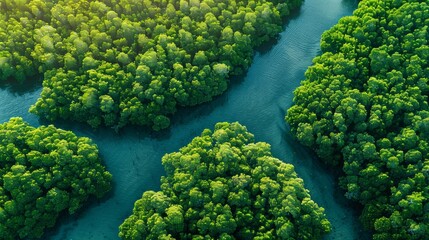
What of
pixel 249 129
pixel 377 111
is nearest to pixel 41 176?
pixel 249 129

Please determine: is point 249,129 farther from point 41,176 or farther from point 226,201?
point 41,176

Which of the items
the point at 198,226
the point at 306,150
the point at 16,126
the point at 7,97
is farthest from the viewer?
the point at 7,97

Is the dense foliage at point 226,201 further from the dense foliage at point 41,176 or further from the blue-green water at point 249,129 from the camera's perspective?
the dense foliage at point 41,176

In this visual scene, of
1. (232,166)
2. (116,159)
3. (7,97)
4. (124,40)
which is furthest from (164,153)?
(7,97)

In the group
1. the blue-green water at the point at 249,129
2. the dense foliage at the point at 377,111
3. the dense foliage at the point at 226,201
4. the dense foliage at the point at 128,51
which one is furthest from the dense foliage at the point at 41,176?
the dense foliage at the point at 377,111

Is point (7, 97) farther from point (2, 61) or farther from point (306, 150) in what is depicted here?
point (306, 150)

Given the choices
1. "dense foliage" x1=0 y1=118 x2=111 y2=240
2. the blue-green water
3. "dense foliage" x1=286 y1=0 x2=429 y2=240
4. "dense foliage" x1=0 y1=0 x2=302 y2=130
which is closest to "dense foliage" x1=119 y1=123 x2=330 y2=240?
the blue-green water

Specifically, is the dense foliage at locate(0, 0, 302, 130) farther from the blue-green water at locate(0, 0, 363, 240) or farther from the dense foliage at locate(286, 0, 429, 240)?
the dense foliage at locate(286, 0, 429, 240)
